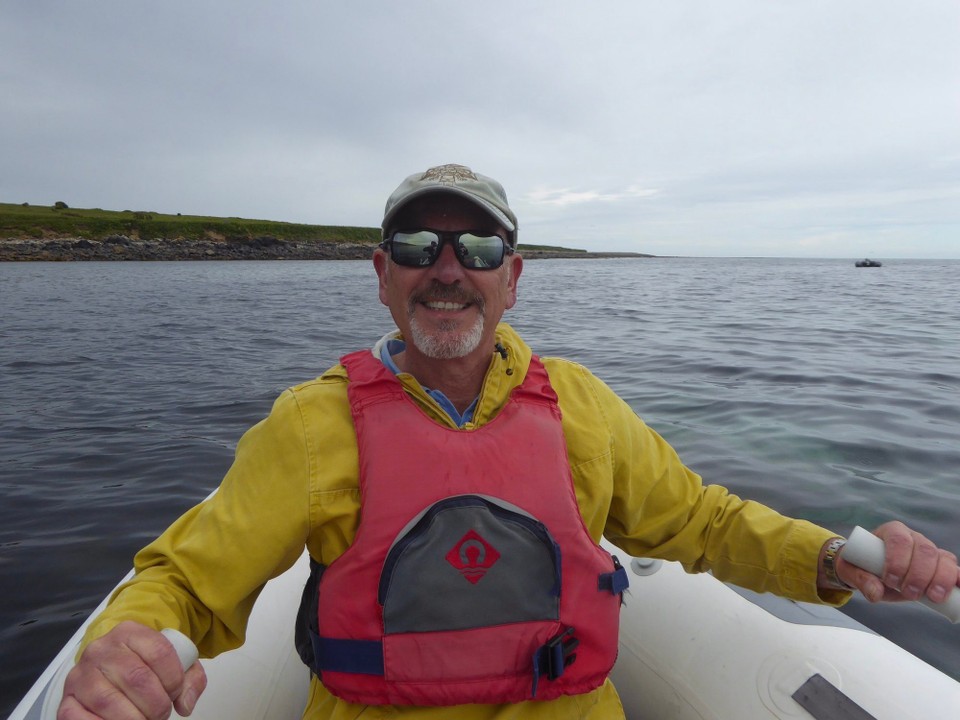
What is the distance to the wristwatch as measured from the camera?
170 cm

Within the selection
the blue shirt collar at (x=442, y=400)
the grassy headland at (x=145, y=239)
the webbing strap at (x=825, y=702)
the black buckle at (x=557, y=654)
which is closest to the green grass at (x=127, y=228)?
the grassy headland at (x=145, y=239)

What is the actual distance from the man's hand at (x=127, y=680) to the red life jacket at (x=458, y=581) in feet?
1.52

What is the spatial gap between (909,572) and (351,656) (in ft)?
4.78

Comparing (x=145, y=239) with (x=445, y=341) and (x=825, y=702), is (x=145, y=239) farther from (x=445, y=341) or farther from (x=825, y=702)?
(x=825, y=702)

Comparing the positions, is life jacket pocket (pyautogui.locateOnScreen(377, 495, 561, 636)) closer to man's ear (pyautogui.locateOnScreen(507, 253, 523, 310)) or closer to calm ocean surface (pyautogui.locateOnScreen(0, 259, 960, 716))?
man's ear (pyautogui.locateOnScreen(507, 253, 523, 310))

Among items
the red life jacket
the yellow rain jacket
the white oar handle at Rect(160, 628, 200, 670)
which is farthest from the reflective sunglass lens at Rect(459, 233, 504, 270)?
the white oar handle at Rect(160, 628, 200, 670)

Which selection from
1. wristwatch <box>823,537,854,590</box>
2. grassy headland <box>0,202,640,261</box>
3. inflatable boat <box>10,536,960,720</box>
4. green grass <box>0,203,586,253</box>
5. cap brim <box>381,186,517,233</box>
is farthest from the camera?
green grass <box>0,203,586,253</box>

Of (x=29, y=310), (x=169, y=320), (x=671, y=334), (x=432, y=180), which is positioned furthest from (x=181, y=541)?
(x=29, y=310)

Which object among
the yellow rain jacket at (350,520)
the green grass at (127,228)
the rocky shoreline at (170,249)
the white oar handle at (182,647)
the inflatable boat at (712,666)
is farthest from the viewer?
the green grass at (127,228)

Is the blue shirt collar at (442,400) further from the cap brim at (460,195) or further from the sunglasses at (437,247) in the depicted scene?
the cap brim at (460,195)

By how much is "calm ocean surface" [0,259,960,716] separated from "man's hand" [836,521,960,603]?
2.07 meters

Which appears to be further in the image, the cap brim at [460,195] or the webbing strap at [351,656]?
the cap brim at [460,195]

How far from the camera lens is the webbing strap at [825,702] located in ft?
6.18

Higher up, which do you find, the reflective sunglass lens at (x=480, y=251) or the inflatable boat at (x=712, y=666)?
the reflective sunglass lens at (x=480, y=251)
